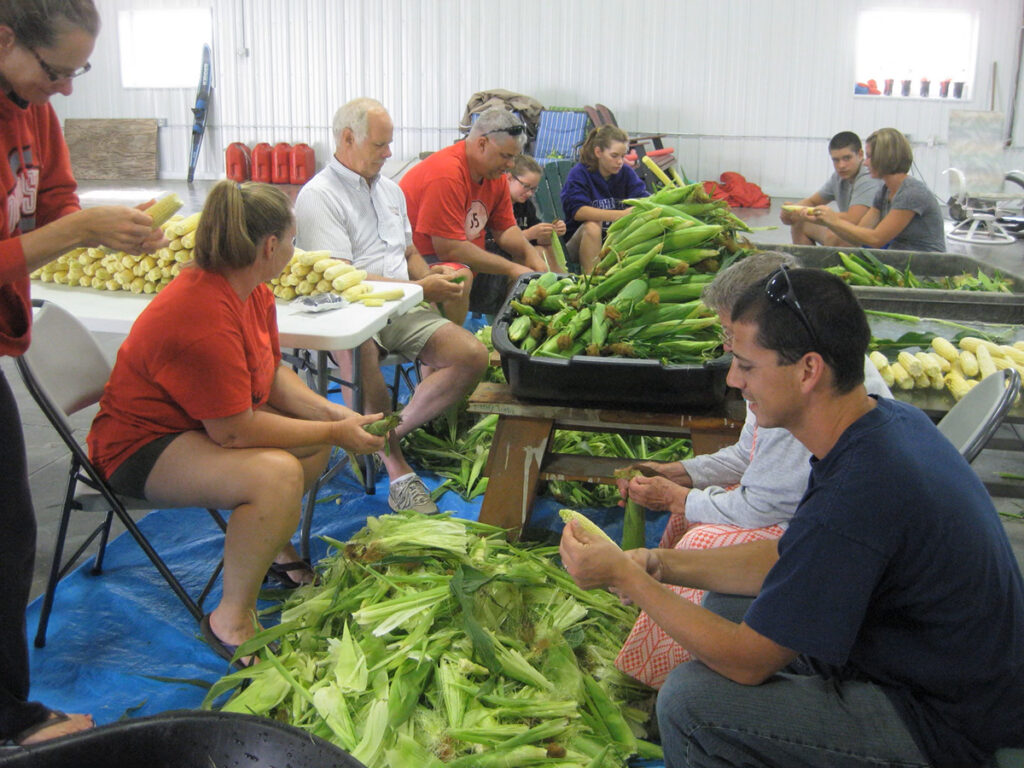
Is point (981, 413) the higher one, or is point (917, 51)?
point (917, 51)

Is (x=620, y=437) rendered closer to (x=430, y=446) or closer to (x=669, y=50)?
(x=430, y=446)

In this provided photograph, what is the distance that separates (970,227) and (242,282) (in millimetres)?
11540

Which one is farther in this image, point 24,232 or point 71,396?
point 71,396

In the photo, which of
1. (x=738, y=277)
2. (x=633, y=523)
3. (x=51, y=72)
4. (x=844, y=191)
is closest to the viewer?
(x=51, y=72)

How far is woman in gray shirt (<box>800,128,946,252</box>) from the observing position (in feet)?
19.0

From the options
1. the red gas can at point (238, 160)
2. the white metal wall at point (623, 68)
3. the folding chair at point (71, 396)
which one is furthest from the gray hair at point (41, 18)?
the red gas can at point (238, 160)

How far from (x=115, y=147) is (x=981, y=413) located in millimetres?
16810

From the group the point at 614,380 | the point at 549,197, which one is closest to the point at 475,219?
the point at 614,380

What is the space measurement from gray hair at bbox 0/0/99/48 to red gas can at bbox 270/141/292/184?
1332 cm

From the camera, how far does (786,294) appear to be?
4.92ft

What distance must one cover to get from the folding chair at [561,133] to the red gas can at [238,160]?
5.42m

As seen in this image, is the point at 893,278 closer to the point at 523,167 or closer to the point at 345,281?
the point at 523,167

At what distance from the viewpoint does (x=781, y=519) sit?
2.19m

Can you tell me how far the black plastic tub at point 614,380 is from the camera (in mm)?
Result: 2957
